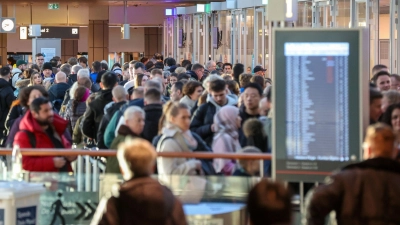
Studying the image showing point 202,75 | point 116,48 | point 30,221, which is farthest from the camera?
point 116,48

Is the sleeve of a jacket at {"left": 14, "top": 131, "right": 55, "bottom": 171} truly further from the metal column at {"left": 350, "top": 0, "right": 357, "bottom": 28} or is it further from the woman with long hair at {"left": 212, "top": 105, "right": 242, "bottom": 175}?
the metal column at {"left": 350, "top": 0, "right": 357, "bottom": 28}

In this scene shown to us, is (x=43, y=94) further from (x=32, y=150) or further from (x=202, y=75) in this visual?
(x=202, y=75)

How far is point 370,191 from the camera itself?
597 cm

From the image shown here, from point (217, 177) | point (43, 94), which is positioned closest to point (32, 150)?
point (217, 177)

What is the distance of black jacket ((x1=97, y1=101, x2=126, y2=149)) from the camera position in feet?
35.5

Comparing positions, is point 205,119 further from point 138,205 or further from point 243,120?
point 138,205

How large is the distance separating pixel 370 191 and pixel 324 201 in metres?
0.28

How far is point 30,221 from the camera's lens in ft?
26.2

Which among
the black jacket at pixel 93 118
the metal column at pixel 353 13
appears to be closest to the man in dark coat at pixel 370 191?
the black jacket at pixel 93 118

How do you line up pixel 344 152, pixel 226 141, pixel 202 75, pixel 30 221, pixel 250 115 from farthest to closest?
pixel 202 75 → pixel 250 115 → pixel 226 141 → pixel 30 221 → pixel 344 152

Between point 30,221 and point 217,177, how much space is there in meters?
1.54

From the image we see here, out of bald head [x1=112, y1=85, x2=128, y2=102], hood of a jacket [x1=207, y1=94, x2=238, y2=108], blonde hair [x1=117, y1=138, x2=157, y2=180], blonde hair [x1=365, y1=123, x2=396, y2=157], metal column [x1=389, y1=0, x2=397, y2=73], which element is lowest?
blonde hair [x1=117, y1=138, x2=157, y2=180]

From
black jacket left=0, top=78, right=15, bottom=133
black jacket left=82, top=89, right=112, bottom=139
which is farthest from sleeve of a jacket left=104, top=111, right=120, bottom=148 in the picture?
black jacket left=0, top=78, right=15, bottom=133

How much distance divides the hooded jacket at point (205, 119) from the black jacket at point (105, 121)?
906 millimetres
